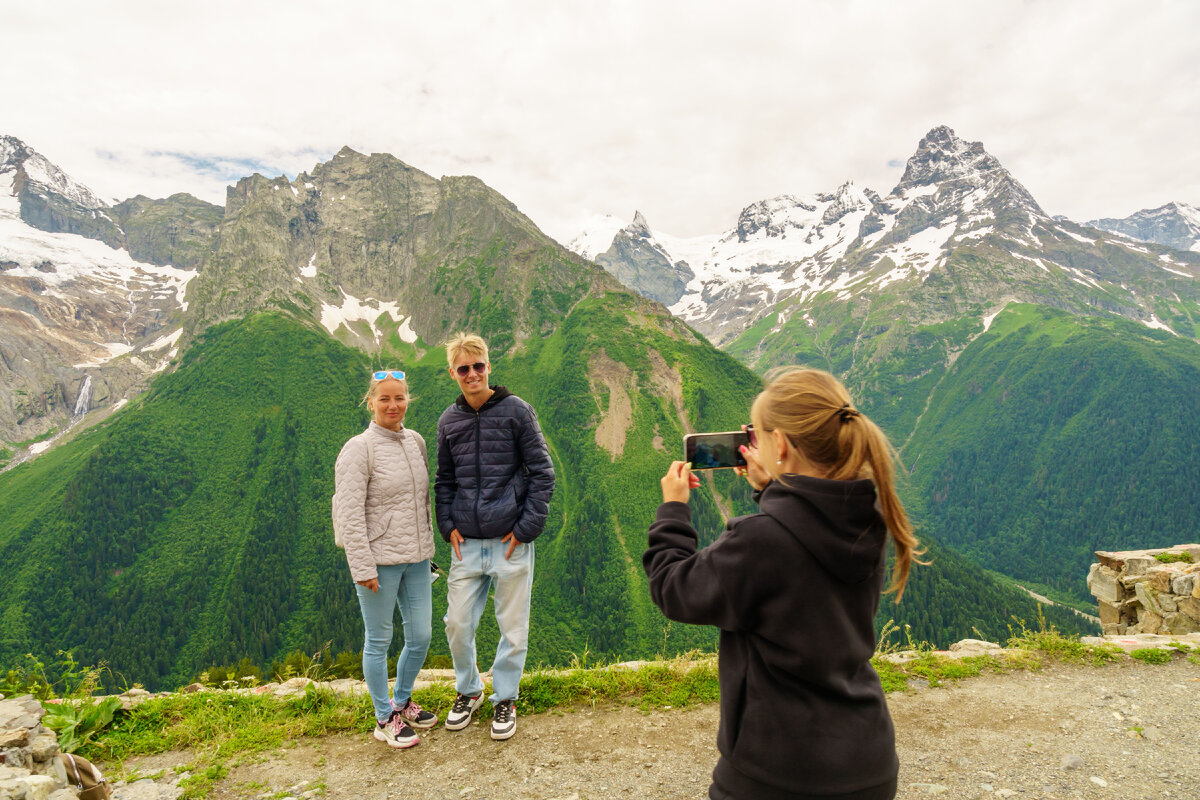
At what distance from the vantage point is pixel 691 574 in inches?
119

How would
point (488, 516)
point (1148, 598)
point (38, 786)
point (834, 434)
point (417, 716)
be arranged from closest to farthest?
point (834, 434)
point (38, 786)
point (488, 516)
point (417, 716)
point (1148, 598)

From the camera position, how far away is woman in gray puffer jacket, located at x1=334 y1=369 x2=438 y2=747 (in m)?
6.52

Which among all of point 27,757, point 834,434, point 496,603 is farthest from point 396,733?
point 834,434

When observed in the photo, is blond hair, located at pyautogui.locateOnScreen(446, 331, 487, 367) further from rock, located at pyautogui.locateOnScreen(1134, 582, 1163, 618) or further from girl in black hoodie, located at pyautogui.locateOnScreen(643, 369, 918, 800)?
rock, located at pyautogui.locateOnScreen(1134, 582, 1163, 618)

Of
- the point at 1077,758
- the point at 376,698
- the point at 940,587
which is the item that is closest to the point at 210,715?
the point at 376,698

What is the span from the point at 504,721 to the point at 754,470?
532 centimetres

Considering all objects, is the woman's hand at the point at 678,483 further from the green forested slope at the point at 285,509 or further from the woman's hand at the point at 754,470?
the green forested slope at the point at 285,509

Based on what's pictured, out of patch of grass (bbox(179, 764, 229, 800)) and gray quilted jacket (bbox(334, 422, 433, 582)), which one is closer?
patch of grass (bbox(179, 764, 229, 800))

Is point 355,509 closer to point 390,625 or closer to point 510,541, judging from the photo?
point 390,625

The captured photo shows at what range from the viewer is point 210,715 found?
732 centimetres

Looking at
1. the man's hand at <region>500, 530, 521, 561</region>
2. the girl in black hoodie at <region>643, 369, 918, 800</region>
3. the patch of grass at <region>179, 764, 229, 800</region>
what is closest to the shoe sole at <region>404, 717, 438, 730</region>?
the patch of grass at <region>179, 764, 229, 800</region>

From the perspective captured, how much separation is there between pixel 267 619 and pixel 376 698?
412 ft

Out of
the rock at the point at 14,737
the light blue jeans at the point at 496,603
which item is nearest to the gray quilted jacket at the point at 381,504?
the light blue jeans at the point at 496,603

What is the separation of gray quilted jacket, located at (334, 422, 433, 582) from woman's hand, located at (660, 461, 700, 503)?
4.39m
